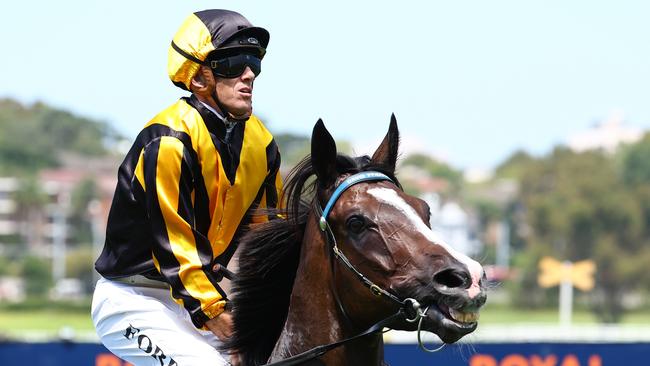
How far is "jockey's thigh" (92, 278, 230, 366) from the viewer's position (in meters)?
4.31

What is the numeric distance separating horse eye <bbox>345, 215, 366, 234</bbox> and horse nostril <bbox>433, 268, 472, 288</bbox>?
14.1 inches

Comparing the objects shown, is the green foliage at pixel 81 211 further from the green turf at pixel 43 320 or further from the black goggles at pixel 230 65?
the black goggles at pixel 230 65

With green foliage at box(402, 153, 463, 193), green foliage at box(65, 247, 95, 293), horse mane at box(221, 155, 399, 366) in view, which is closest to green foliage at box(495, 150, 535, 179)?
green foliage at box(402, 153, 463, 193)

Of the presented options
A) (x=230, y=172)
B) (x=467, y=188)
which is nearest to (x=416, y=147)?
(x=467, y=188)

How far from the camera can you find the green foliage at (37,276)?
79.3 m

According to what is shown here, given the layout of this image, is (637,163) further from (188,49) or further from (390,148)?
(188,49)

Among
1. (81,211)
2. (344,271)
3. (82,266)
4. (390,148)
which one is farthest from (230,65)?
(81,211)

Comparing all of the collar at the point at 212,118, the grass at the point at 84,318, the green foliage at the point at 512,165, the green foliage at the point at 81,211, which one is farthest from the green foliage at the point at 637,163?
the collar at the point at 212,118

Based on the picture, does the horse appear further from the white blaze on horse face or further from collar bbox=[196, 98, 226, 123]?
collar bbox=[196, 98, 226, 123]

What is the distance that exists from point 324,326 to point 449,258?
608mm

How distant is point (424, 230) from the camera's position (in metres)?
4.08

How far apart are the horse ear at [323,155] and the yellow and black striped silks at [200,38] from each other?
0.56 meters

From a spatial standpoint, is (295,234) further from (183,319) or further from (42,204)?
Result: (42,204)

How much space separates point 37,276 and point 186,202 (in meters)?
79.3
